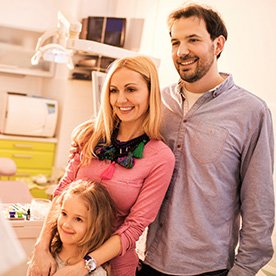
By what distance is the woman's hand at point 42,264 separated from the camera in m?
1.40

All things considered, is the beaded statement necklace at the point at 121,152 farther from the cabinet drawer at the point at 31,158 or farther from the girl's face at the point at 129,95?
the cabinet drawer at the point at 31,158

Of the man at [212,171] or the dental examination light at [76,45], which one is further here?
the dental examination light at [76,45]

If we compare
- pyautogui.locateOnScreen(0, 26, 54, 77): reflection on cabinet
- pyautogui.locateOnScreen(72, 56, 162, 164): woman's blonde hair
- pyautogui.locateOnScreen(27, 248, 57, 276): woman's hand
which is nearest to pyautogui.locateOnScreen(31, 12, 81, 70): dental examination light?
pyautogui.locateOnScreen(72, 56, 162, 164): woman's blonde hair

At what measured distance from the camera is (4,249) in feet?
1.56

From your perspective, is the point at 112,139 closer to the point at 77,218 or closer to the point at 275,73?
the point at 77,218

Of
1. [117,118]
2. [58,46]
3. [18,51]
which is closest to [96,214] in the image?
[117,118]

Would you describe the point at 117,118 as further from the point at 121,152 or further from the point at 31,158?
the point at 31,158

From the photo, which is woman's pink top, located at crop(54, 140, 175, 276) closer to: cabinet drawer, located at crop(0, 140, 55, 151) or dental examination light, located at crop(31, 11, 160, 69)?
dental examination light, located at crop(31, 11, 160, 69)

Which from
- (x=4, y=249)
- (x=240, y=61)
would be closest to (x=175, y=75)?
(x=240, y=61)

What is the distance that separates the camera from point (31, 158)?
411cm

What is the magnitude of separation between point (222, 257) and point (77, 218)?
0.53 metres

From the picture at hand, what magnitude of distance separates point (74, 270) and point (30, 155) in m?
2.91

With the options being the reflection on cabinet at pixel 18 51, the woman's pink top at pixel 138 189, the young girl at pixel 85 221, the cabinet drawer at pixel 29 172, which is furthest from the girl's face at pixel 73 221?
the reflection on cabinet at pixel 18 51

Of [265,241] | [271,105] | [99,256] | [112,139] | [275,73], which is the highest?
[275,73]
